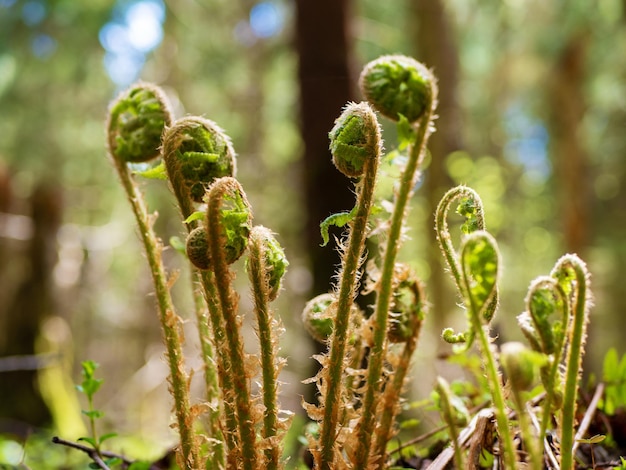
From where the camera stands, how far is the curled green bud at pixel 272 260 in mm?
934

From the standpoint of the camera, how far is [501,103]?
1195 centimetres

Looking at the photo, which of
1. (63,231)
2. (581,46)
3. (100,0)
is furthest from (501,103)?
(63,231)

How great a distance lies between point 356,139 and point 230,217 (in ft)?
0.68

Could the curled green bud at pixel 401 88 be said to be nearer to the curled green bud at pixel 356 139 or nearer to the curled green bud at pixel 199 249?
the curled green bud at pixel 356 139

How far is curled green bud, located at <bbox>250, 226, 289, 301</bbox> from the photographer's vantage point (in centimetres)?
93

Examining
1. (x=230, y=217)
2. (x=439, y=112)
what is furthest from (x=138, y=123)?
(x=439, y=112)

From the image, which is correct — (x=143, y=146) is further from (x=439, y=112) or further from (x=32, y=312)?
(x=439, y=112)

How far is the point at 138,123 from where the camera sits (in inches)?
44.3

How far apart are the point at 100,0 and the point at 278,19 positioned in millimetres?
2949

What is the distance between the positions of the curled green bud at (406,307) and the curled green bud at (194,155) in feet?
1.05

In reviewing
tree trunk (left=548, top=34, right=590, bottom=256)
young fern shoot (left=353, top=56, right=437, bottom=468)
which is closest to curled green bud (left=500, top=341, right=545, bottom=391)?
young fern shoot (left=353, top=56, right=437, bottom=468)

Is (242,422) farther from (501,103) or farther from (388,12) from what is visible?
(501,103)

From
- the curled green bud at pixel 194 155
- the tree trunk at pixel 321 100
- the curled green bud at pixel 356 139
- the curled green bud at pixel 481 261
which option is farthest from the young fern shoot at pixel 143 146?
Answer: the tree trunk at pixel 321 100

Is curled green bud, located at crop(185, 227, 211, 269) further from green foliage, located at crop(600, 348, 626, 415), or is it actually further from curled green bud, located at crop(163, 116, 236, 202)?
green foliage, located at crop(600, 348, 626, 415)
